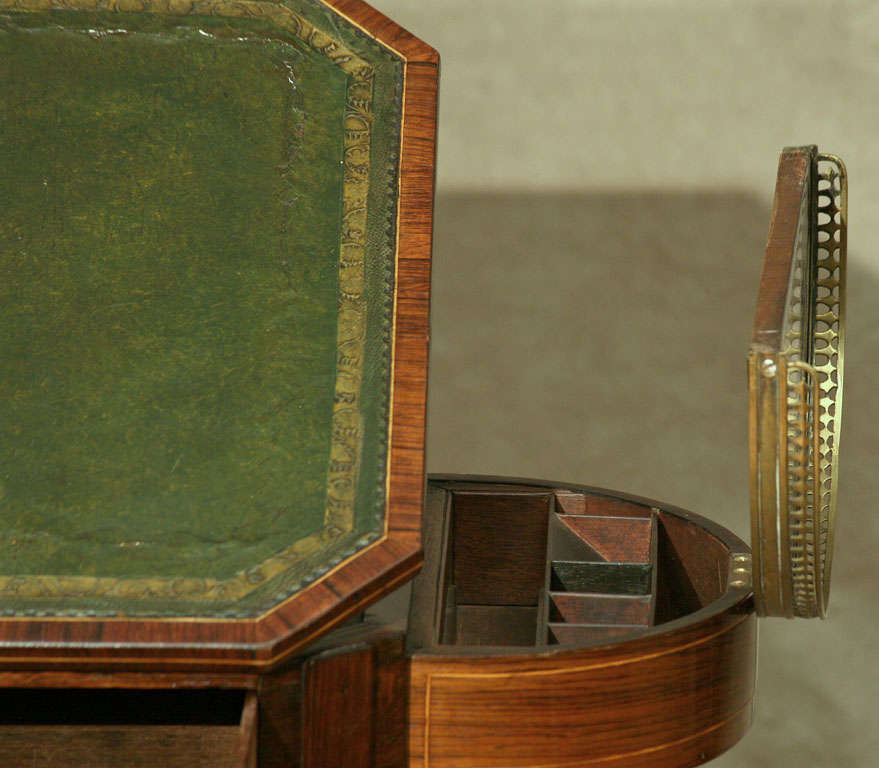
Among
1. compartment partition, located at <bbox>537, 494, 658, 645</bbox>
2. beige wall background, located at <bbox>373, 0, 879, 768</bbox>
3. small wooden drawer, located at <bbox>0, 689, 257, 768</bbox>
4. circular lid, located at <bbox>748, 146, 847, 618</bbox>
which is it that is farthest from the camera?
beige wall background, located at <bbox>373, 0, 879, 768</bbox>

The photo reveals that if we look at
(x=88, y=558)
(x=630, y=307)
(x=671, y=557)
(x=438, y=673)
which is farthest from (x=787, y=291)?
(x=630, y=307)

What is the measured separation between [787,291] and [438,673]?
1.66 ft

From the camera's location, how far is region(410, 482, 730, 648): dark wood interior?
156 centimetres

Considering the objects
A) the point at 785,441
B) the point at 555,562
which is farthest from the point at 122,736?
the point at 785,441

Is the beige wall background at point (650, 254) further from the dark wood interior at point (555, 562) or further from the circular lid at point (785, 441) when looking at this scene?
the circular lid at point (785, 441)

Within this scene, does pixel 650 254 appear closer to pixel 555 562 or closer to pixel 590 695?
pixel 555 562

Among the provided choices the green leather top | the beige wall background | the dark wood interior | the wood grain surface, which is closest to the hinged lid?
the green leather top

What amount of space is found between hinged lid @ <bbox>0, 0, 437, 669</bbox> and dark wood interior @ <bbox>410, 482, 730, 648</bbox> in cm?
28

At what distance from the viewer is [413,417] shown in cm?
132

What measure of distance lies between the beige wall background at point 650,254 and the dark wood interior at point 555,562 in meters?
0.80

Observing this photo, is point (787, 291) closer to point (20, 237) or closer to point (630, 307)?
point (20, 237)

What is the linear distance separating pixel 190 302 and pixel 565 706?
613mm

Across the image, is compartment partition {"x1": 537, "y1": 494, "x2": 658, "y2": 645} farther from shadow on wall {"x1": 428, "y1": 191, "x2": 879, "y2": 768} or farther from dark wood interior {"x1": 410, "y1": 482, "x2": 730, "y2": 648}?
shadow on wall {"x1": 428, "y1": 191, "x2": 879, "y2": 768}

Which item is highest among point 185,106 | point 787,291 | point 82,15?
point 82,15
